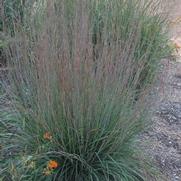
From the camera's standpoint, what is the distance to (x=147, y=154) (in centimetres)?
391

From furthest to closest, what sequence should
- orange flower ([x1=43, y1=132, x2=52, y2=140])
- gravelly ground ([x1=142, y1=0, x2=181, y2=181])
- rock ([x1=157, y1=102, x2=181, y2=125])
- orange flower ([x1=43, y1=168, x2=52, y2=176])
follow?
rock ([x1=157, y1=102, x2=181, y2=125]) → gravelly ground ([x1=142, y1=0, x2=181, y2=181]) → orange flower ([x1=43, y1=132, x2=52, y2=140]) → orange flower ([x1=43, y1=168, x2=52, y2=176])

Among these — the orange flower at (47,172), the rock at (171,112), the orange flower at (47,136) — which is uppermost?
the orange flower at (47,136)

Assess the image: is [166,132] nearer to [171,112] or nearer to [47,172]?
[171,112]

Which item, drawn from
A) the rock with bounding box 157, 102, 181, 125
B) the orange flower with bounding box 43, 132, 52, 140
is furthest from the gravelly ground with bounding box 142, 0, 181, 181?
the orange flower with bounding box 43, 132, 52, 140

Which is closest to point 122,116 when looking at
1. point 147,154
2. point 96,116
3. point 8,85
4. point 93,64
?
point 96,116

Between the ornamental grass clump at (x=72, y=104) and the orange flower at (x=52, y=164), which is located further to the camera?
the ornamental grass clump at (x=72, y=104)

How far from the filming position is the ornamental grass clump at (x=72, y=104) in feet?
10.3

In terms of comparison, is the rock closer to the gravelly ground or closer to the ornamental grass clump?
the gravelly ground

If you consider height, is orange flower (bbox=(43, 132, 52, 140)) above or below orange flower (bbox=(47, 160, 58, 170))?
above

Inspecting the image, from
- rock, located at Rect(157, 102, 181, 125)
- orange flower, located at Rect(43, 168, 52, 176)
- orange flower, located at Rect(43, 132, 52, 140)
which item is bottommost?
rock, located at Rect(157, 102, 181, 125)

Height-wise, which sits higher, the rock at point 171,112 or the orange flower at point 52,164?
the orange flower at point 52,164

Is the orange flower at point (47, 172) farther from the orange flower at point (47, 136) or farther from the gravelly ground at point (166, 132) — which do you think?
the gravelly ground at point (166, 132)

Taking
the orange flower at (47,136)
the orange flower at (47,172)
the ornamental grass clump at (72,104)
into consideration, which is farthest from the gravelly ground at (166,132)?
the orange flower at (47,172)

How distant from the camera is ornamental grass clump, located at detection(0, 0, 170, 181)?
3.15 metres
